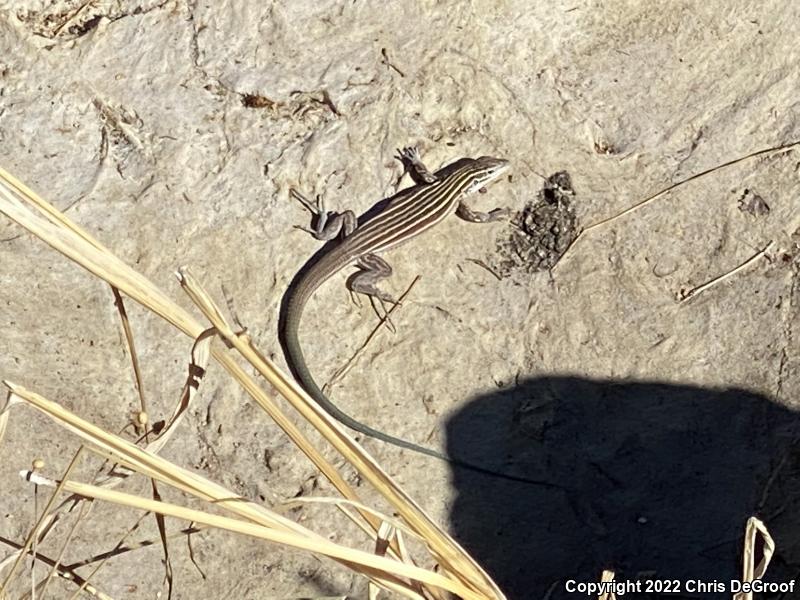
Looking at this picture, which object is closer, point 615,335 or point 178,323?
point 178,323

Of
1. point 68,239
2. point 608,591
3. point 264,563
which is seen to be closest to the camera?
point 68,239

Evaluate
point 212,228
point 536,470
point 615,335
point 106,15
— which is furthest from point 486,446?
point 106,15

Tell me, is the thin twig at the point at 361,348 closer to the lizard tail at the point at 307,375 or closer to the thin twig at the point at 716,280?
the lizard tail at the point at 307,375

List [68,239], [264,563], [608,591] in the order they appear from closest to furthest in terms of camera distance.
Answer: [68,239], [608,591], [264,563]

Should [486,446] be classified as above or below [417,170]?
below

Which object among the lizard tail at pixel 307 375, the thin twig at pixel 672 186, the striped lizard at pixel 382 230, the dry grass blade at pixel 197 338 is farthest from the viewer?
the thin twig at pixel 672 186

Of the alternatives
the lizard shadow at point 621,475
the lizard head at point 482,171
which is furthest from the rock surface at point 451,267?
the lizard head at point 482,171

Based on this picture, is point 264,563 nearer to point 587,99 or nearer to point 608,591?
point 608,591
